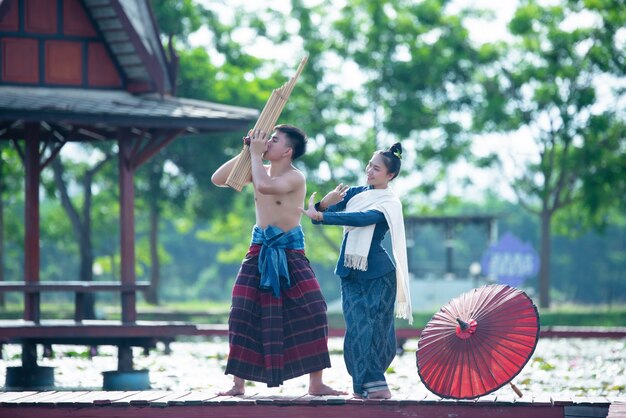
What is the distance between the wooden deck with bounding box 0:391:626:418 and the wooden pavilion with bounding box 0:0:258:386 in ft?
20.9

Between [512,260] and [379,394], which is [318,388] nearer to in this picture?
[379,394]

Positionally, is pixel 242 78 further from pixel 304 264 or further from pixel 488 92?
pixel 304 264

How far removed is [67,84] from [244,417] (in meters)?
9.33

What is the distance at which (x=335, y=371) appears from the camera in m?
14.5

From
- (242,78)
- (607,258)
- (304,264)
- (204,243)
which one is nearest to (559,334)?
(304,264)

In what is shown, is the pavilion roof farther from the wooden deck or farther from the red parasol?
the red parasol

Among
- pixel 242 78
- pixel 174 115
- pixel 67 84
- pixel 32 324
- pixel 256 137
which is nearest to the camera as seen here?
pixel 256 137

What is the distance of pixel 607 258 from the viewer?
83.8 m

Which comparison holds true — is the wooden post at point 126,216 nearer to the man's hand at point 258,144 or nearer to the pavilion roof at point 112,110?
the pavilion roof at point 112,110

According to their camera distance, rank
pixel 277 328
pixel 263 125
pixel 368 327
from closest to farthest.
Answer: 1. pixel 368 327
2. pixel 277 328
3. pixel 263 125

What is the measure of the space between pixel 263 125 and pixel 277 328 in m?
1.32

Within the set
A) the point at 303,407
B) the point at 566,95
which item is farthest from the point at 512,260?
the point at 303,407

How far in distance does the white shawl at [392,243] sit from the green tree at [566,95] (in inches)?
1211

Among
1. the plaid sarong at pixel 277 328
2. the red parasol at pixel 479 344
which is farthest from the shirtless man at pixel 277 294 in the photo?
the red parasol at pixel 479 344
